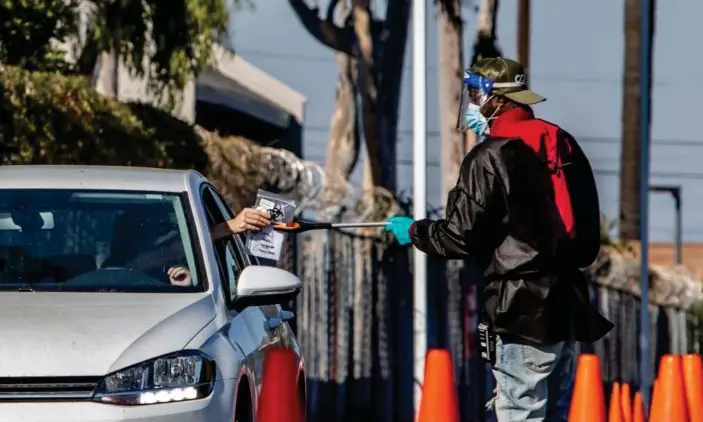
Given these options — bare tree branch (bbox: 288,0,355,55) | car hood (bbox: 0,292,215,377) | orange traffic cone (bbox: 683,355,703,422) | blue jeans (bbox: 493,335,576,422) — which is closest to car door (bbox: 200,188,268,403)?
car hood (bbox: 0,292,215,377)

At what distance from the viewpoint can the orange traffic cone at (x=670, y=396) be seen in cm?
820

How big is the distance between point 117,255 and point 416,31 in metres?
7.64

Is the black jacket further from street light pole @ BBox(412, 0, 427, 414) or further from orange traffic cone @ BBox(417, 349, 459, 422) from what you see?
street light pole @ BBox(412, 0, 427, 414)

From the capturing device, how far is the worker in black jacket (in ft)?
21.6

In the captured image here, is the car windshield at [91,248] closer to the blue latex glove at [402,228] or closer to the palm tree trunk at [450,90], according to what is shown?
the blue latex glove at [402,228]

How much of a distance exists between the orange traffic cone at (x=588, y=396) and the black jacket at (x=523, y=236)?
2.32ft

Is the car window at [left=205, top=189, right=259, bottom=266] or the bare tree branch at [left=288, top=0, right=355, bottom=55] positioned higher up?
the bare tree branch at [left=288, top=0, right=355, bottom=55]

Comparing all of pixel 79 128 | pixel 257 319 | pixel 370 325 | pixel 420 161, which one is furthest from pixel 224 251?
pixel 370 325

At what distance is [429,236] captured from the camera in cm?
686

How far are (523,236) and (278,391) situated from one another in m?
1.20

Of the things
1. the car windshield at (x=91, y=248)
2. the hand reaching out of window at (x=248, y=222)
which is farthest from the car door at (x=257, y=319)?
the car windshield at (x=91, y=248)

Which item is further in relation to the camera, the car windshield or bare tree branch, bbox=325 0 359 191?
bare tree branch, bbox=325 0 359 191

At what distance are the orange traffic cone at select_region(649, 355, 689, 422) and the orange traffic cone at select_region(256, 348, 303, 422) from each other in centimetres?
192

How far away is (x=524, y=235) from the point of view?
6.66 metres
